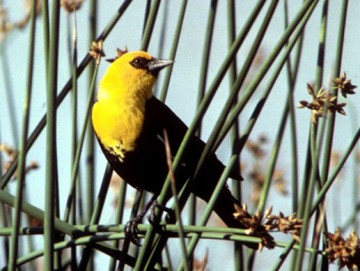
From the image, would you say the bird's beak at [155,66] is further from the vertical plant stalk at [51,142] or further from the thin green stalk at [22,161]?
the vertical plant stalk at [51,142]

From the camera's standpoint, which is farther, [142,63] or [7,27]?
[142,63]

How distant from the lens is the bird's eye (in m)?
2.35

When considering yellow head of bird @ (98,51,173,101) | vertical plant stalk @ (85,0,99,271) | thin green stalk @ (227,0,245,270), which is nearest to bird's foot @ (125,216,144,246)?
vertical plant stalk @ (85,0,99,271)

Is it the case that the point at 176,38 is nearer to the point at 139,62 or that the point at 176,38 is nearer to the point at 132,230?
the point at 132,230

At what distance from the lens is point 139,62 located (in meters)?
2.37

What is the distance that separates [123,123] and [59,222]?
713 millimetres

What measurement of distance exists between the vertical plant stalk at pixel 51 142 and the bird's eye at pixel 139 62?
3.64ft

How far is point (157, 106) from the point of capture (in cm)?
220

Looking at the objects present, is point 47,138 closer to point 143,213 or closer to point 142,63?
point 143,213

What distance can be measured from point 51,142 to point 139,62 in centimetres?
117

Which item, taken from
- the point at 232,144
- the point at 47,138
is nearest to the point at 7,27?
the point at 232,144

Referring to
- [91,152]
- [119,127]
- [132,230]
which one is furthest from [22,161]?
[119,127]

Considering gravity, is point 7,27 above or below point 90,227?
above

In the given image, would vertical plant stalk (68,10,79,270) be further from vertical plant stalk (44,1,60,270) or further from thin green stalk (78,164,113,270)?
vertical plant stalk (44,1,60,270)
